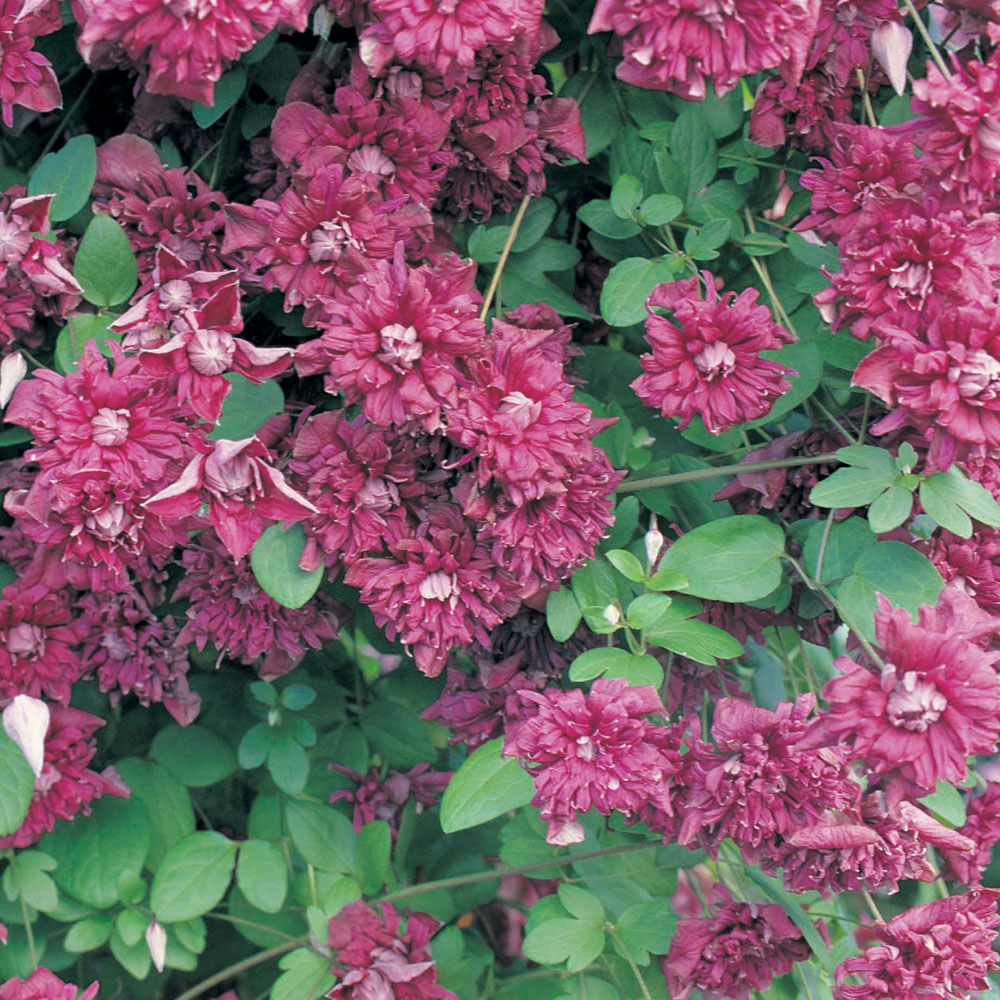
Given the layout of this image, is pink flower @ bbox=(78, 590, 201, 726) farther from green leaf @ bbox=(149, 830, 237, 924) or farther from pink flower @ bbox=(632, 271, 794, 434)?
pink flower @ bbox=(632, 271, 794, 434)

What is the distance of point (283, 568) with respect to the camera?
698mm

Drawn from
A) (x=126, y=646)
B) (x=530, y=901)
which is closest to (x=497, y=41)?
(x=126, y=646)

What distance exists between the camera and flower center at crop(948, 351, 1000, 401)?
0.59 m

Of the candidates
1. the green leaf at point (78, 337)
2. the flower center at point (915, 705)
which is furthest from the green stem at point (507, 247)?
the flower center at point (915, 705)

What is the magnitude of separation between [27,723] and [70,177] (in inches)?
15.1

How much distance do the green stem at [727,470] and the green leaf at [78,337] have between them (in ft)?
1.22

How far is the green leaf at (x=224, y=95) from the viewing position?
0.74m

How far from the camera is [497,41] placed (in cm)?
62

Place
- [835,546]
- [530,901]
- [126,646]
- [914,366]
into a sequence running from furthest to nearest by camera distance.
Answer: [530,901], [126,646], [835,546], [914,366]

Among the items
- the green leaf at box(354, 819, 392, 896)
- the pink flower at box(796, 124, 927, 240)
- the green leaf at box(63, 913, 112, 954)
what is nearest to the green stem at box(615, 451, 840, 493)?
the pink flower at box(796, 124, 927, 240)

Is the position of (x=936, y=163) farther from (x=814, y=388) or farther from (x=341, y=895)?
(x=341, y=895)

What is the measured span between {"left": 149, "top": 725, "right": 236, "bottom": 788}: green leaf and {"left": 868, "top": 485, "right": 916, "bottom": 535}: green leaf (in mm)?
614

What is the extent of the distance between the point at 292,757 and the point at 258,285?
39 cm

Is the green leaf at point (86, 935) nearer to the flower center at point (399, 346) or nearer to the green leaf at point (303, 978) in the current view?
the green leaf at point (303, 978)
